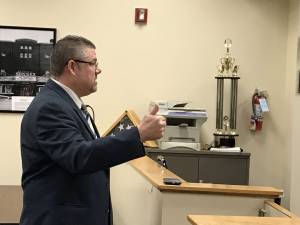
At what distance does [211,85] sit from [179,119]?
0.66 metres

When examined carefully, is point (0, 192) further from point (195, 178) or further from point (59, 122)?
point (59, 122)

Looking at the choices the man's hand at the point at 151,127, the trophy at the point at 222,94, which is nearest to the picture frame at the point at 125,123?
the trophy at the point at 222,94

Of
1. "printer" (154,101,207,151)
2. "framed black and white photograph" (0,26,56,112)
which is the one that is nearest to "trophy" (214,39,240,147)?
"printer" (154,101,207,151)

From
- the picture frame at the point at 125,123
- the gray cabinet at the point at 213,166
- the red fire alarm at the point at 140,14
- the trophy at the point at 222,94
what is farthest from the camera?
the red fire alarm at the point at 140,14

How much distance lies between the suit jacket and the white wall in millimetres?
2847

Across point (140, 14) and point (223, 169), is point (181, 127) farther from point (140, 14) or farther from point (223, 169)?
point (140, 14)

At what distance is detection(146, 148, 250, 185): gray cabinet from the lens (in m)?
4.14

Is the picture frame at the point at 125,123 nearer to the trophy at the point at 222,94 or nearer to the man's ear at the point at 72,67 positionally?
the trophy at the point at 222,94

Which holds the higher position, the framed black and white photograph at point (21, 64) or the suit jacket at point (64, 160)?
the framed black and white photograph at point (21, 64)

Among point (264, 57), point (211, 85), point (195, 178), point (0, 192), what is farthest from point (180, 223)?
point (264, 57)

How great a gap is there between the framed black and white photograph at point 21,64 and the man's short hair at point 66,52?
9.00ft

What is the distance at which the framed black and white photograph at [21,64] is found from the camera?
4473 millimetres

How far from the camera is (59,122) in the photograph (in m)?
1.62

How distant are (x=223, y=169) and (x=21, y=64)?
2096 millimetres
